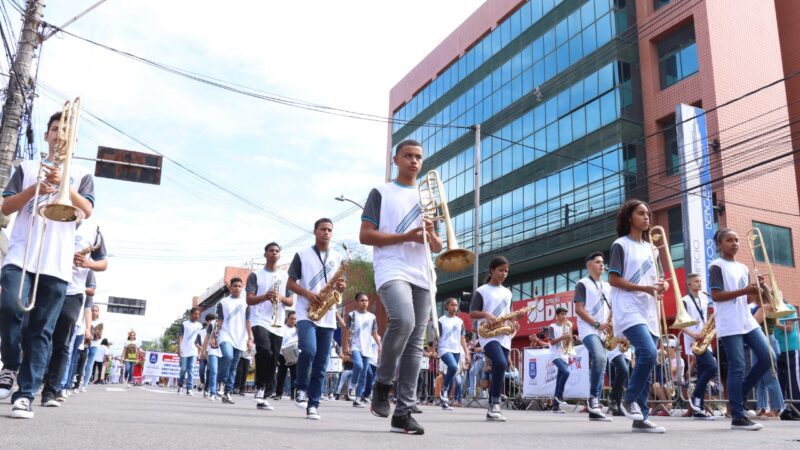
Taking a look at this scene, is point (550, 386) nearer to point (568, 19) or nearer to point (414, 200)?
point (414, 200)

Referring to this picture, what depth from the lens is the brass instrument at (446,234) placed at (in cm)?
526

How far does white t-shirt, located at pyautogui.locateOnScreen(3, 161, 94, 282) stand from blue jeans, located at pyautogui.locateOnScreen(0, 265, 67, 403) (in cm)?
7

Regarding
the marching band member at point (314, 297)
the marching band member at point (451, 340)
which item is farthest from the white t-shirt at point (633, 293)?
the marching band member at point (451, 340)

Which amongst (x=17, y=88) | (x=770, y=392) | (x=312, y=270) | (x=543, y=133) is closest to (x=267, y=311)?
(x=312, y=270)

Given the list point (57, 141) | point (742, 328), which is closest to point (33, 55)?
point (57, 141)

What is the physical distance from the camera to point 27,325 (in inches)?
200

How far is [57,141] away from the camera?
501 centimetres

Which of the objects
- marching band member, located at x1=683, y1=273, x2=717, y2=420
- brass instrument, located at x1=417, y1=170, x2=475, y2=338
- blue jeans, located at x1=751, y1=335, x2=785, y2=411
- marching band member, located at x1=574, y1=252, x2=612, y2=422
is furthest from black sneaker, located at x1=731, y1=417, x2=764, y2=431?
brass instrument, located at x1=417, y1=170, x2=475, y2=338

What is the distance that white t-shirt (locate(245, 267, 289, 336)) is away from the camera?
10250mm

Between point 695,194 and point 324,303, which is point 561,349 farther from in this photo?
point 695,194

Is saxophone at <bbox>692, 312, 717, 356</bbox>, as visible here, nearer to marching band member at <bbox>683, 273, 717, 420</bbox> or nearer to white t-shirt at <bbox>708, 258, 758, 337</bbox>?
marching band member at <bbox>683, 273, 717, 420</bbox>

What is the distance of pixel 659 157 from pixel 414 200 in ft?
82.1

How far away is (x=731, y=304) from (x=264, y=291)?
20.1 feet

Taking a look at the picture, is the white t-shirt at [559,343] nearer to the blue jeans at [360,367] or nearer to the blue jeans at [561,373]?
the blue jeans at [561,373]
